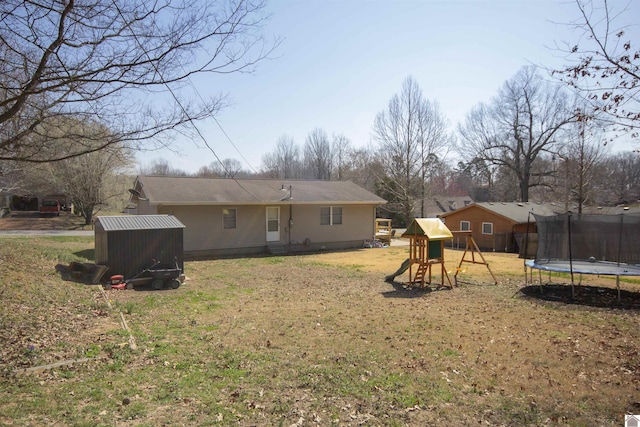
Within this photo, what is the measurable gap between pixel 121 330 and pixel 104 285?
192 inches

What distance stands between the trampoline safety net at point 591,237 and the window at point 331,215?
11295 millimetres

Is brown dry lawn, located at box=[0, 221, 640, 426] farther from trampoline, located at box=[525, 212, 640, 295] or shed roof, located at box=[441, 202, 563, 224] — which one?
shed roof, located at box=[441, 202, 563, 224]

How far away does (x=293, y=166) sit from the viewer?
208 feet

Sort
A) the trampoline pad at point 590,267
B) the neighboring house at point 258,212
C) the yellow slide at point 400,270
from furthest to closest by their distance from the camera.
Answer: the neighboring house at point 258,212 < the yellow slide at point 400,270 < the trampoline pad at point 590,267

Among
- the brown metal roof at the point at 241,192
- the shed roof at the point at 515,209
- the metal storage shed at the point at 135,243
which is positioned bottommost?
the metal storage shed at the point at 135,243

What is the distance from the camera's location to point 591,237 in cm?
1256

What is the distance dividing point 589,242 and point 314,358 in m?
10.8

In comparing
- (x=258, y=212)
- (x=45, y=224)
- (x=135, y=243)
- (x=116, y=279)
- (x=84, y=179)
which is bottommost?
(x=116, y=279)

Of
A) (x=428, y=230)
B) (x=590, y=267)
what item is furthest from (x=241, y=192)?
(x=590, y=267)

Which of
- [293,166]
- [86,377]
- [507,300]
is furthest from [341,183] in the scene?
[293,166]

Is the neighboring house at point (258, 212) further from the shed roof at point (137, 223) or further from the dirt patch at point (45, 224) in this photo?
the dirt patch at point (45, 224)

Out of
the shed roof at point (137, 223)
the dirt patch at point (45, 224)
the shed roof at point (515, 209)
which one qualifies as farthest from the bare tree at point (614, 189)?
the dirt patch at point (45, 224)

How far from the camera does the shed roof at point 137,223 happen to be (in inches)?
457

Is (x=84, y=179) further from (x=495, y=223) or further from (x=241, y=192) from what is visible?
(x=495, y=223)
